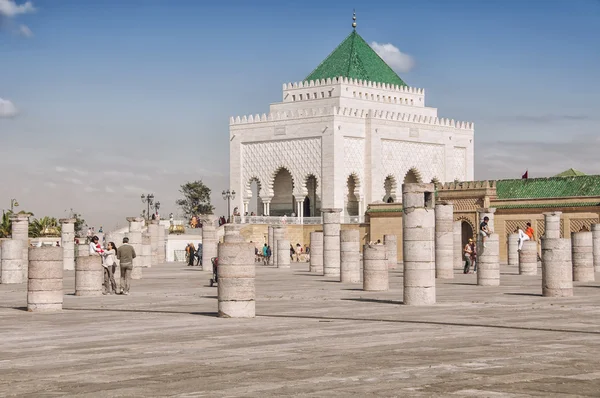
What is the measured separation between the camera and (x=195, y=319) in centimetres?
1177

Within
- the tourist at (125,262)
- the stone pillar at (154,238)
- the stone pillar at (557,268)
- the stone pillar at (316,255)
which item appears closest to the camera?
the stone pillar at (557,268)

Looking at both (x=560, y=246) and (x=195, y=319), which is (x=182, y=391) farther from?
(x=560, y=246)

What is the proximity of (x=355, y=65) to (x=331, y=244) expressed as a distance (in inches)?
1084

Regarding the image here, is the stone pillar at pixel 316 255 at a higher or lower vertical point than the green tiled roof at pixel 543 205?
lower

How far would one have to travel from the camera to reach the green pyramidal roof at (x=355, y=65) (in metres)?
51.6

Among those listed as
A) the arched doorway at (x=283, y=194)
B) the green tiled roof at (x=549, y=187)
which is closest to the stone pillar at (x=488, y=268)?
the green tiled roof at (x=549, y=187)

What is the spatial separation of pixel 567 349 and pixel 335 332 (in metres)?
2.36

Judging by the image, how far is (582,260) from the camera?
2023 centimetres

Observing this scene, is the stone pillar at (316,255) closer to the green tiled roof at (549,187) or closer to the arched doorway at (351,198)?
the green tiled roof at (549,187)

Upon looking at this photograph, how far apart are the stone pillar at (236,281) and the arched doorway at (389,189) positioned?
123ft

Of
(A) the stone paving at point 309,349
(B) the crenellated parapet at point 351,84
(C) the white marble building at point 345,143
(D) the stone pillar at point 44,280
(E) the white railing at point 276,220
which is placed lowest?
(A) the stone paving at point 309,349

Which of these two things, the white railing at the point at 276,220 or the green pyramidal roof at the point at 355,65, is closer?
the white railing at the point at 276,220

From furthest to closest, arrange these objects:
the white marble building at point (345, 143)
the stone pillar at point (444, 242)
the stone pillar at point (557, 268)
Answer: the white marble building at point (345, 143)
the stone pillar at point (444, 242)
the stone pillar at point (557, 268)

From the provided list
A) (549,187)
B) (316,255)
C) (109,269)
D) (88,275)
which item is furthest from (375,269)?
(549,187)
